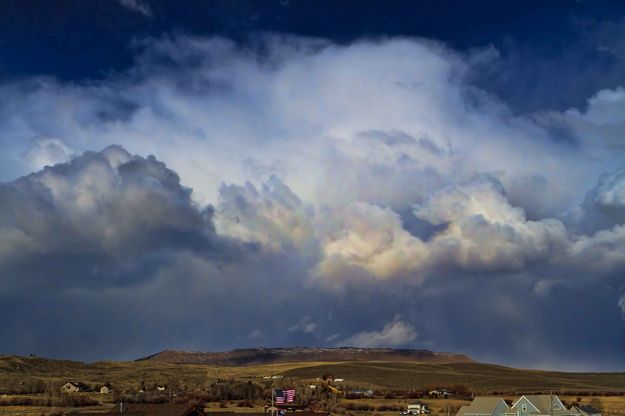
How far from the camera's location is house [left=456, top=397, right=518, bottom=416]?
5925 inches

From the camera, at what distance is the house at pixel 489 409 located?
150 meters

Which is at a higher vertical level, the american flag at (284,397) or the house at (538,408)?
the american flag at (284,397)

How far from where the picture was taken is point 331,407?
566 ft

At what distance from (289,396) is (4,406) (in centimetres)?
10050

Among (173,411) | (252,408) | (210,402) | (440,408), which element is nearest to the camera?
(173,411)

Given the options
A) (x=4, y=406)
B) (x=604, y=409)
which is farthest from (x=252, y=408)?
(x=604, y=409)

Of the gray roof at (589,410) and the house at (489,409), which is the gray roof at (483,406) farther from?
the gray roof at (589,410)

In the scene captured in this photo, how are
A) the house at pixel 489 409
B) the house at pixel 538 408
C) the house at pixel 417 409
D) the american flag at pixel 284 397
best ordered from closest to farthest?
the american flag at pixel 284 397
the house at pixel 489 409
the house at pixel 538 408
the house at pixel 417 409

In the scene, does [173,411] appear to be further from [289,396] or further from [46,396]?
[46,396]

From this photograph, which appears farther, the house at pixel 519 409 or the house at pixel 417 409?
the house at pixel 417 409

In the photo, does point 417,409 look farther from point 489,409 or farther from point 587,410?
point 587,410

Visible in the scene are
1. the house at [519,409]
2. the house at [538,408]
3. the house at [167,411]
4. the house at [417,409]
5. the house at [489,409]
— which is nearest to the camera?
the house at [167,411]

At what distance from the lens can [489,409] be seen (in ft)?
496

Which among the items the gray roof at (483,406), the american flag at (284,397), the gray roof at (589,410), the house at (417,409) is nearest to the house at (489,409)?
the gray roof at (483,406)
